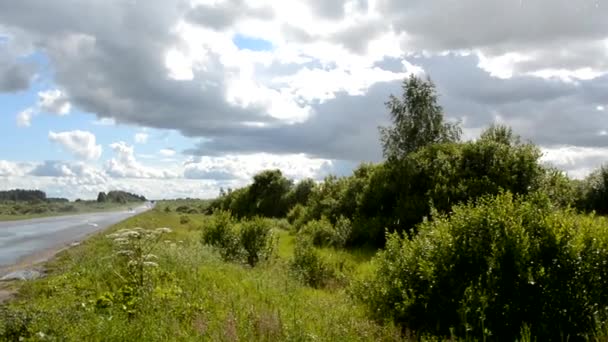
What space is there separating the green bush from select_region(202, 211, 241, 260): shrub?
10918 mm

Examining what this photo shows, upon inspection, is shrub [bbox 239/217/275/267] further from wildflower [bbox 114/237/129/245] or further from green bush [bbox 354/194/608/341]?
green bush [bbox 354/194/608/341]

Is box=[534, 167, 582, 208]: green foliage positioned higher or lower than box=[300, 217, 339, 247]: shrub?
higher

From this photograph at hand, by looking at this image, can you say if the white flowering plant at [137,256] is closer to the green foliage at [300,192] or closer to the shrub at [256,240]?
the shrub at [256,240]

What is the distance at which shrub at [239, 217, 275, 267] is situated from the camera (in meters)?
22.8

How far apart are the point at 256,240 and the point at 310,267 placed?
4.86 meters

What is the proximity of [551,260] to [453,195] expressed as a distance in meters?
17.6

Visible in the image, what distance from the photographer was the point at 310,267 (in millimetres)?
18672

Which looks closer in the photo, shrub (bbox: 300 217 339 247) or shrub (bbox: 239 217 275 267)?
shrub (bbox: 239 217 275 267)

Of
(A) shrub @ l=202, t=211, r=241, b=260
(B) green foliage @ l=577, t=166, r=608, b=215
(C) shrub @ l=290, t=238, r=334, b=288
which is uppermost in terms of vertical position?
(B) green foliage @ l=577, t=166, r=608, b=215

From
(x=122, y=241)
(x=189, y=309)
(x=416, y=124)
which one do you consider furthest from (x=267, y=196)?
(x=189, y=309)

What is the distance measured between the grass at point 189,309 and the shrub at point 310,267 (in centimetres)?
147

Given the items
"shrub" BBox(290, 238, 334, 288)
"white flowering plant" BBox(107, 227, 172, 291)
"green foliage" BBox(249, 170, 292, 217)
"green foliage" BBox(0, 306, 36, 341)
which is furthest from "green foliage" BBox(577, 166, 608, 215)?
"green foliage" BBox(0, 306, 36, 341)

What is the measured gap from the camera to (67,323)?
9.41m

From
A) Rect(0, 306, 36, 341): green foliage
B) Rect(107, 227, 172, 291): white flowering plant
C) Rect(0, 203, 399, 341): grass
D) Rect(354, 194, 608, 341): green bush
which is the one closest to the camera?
Rect(0, 306, 36, 341): green foliage
